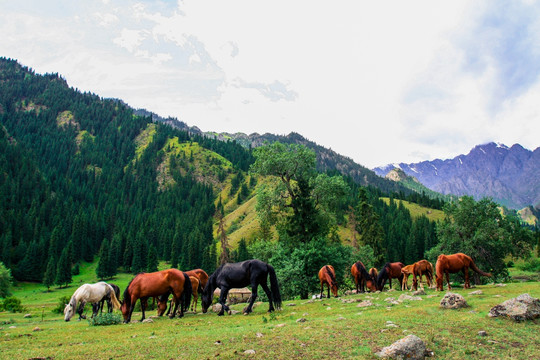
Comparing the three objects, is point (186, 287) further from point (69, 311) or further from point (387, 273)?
point (387, 273)

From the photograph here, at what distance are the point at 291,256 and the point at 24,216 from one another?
507 ft

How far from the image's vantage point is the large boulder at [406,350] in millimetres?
7164

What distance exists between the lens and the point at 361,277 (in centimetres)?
2647

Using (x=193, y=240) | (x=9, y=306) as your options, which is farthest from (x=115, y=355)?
(x=193, y=240)

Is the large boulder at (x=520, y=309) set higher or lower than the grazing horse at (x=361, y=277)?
higher

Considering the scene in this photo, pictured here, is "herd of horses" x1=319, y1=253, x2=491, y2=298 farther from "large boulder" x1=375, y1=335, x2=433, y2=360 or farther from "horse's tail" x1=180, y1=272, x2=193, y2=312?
"large boulder" x1=375, y1=335, x2=433, y2=360

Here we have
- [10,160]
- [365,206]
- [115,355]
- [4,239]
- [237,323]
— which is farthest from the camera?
[10,160]

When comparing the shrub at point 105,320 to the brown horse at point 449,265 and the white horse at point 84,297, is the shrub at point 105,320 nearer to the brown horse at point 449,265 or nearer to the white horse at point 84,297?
the white horse at point 84,297

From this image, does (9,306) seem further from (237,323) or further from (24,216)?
(24,216)

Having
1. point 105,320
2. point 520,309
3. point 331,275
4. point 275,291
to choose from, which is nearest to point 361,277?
point 331,275

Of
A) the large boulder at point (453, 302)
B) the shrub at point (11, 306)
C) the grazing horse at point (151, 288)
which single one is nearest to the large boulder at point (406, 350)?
the large boulder at point (453, 302)

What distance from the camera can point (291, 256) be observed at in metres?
30.1

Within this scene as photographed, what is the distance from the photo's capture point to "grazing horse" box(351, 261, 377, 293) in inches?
1038

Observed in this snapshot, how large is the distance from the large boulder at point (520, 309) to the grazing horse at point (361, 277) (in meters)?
16.0
